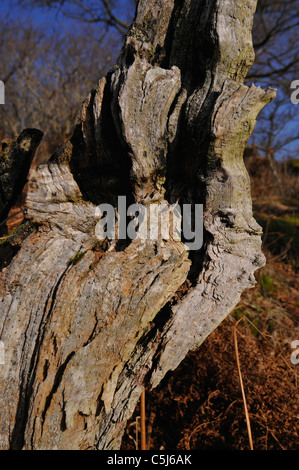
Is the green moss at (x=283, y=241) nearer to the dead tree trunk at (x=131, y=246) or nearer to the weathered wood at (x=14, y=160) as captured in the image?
the dead tree trunk at (x=131, y=246)

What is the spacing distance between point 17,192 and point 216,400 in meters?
2.01

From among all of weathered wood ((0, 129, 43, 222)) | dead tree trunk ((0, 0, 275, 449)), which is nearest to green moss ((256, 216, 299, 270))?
dead tree trunk ((0, 0, 275, 449))

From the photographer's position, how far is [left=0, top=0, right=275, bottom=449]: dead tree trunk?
4.99 ft

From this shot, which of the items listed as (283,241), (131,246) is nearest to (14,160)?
(131,246)

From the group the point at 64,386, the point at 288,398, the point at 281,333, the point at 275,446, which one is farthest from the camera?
the point at 281,333

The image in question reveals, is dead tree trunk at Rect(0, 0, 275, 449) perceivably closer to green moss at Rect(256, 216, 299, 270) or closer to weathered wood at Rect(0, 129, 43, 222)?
weathered wood at Rect(0, 129, 43, 222)

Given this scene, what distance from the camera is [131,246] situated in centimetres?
160

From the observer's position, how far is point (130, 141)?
63.9 inches

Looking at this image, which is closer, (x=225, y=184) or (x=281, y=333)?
(x=225, y=184)

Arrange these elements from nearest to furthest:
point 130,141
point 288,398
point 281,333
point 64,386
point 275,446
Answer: point 64,386, point 130,141, point 275,446, point 288,398, point 281,333

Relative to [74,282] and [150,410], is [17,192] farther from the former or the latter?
[150,410]

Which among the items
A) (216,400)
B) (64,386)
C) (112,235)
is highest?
(112,235)

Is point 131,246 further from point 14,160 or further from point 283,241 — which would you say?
point 283,241

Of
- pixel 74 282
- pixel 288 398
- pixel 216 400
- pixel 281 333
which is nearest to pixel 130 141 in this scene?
pixel 74 282
